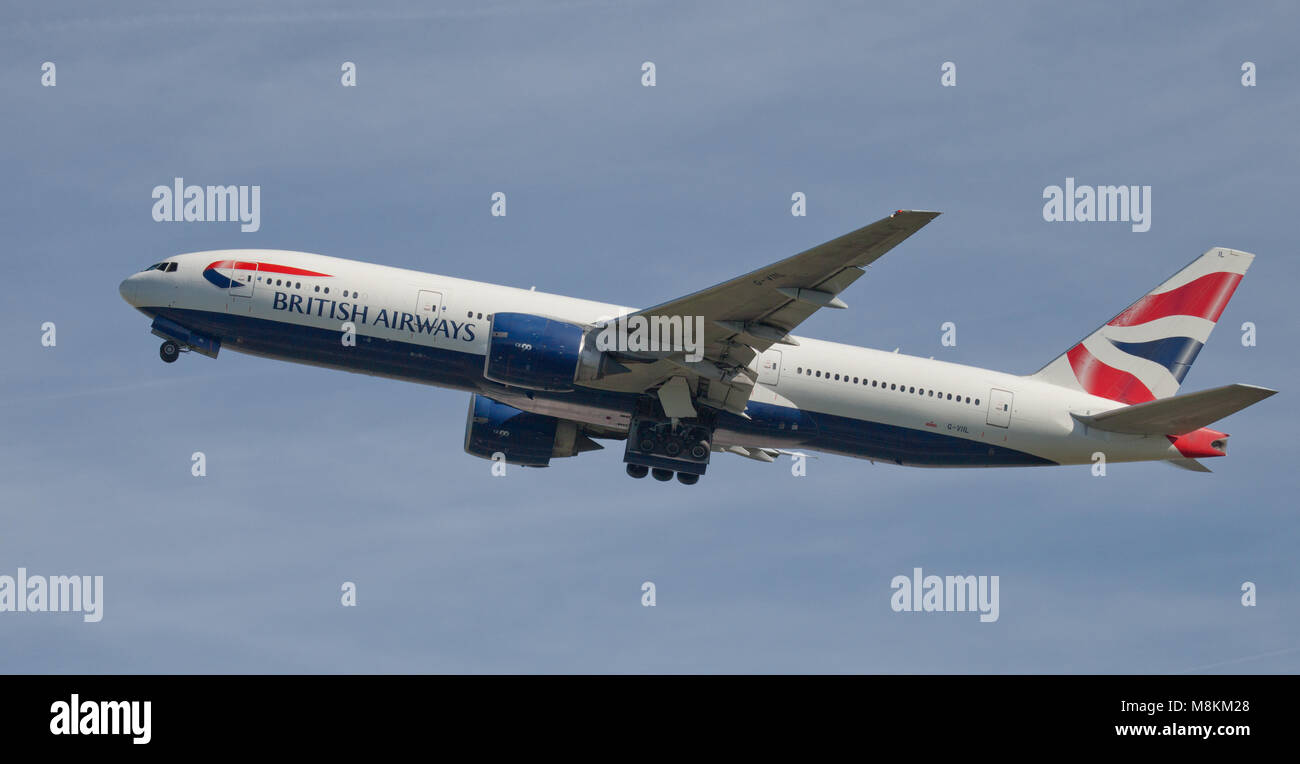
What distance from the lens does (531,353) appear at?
38844 mm

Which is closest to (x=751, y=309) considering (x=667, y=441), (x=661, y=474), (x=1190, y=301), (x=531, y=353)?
(x=667, y=441)

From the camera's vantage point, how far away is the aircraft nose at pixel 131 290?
42656mm

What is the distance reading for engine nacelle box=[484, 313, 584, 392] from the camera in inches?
1527

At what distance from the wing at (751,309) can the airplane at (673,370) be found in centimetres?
6

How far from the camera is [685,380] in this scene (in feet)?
134

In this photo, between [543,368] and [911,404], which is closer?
[543,368]

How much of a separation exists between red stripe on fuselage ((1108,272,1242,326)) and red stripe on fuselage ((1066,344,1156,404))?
2.10 meters

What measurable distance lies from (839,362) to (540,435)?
1025 centimetres

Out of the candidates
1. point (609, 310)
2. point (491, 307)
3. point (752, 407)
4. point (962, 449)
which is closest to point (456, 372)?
point (491, 307)

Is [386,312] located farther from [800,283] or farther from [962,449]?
[962,449]

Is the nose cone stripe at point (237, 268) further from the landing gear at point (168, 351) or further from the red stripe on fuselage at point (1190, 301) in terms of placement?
the red stripe on fuselage at point (1190, 301)

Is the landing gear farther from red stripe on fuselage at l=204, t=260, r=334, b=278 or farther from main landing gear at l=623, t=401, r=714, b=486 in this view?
main landing gear at l=623, t=401, r=714, b=486

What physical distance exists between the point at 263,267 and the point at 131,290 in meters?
4.67

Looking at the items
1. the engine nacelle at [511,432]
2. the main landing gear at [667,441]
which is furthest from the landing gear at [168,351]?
the main landing gear at [667,441]
